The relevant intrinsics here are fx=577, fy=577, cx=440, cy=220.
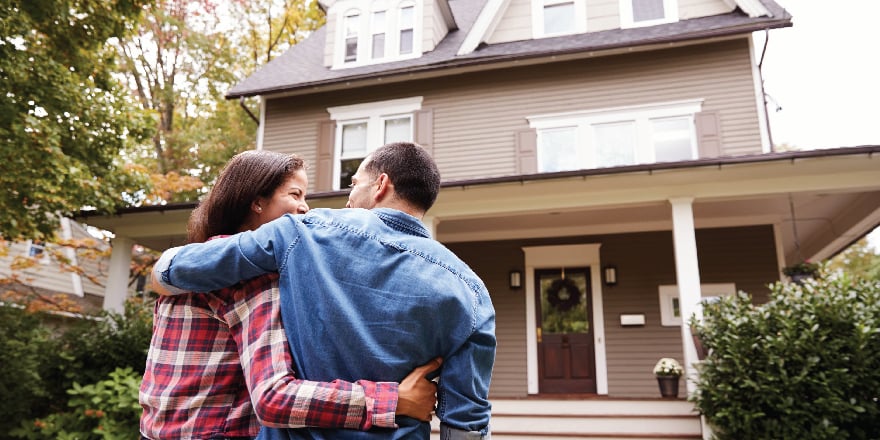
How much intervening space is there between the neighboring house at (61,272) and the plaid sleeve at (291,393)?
46.9 feet

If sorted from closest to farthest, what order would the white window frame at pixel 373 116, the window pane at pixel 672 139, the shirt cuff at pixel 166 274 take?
the shirt cuff at pixel 166 274 → the window pane at pixel 672 139 → the white window frame at pixel 373 116

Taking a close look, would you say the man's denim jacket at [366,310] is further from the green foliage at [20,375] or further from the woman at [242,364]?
the green foliage at [20,375]

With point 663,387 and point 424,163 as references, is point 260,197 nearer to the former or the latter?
point 424,163

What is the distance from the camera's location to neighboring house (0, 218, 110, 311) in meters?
14.1

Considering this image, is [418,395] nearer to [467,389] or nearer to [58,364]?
[467,389]

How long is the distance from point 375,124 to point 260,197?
969cm

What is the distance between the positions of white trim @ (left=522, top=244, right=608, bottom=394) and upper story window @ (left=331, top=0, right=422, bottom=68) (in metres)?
4.76

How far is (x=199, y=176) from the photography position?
1700cm

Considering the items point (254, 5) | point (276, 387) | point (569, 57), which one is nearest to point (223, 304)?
point (276, 387)

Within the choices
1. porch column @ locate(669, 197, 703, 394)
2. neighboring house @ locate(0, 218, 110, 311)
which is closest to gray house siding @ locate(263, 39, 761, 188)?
porch column @ locate(669, 197, 703, 394)

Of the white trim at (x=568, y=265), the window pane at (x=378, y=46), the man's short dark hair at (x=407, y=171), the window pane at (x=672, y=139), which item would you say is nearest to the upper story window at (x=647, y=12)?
the window pane at (x=672, y=139)

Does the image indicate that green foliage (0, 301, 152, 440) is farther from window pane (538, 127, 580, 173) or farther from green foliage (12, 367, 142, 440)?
window pane (538, 127, 580, 173)

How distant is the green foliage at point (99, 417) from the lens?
642cm

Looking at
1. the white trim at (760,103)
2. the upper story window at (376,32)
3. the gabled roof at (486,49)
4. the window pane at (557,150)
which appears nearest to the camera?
the white trim at (760,103)
